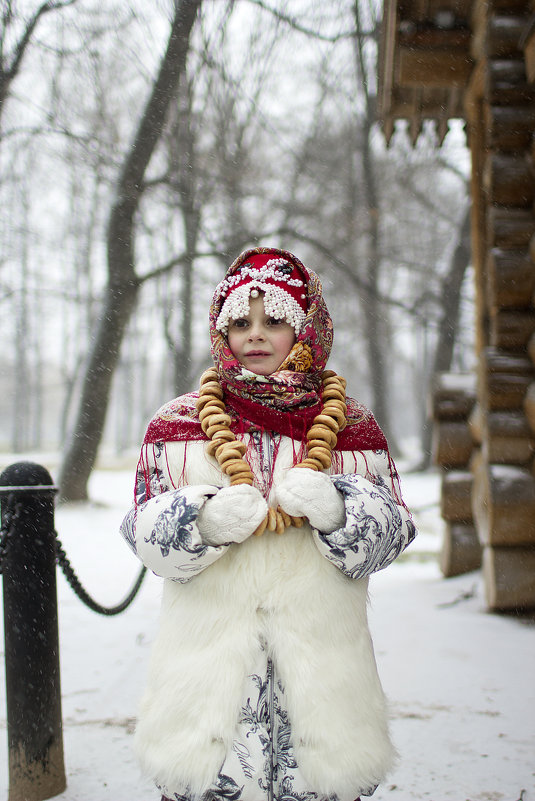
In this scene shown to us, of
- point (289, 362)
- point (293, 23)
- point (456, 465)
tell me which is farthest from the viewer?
point (293, 23)

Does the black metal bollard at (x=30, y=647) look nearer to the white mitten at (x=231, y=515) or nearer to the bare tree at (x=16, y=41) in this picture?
the white mitten at (x=231, y=515)

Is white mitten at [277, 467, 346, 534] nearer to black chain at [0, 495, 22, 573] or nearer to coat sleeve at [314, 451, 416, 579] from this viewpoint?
coat sleeve at [314, 451, 416, 579]

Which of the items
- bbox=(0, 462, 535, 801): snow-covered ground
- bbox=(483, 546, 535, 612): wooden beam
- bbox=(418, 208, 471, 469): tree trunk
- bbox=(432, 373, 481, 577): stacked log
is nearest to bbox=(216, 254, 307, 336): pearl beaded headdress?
bbox=(0, 462, 535, 801): snow-covered ground

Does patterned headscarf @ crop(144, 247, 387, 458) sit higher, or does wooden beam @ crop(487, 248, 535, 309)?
wooden beam @ crop(487, 248, 535, 309)

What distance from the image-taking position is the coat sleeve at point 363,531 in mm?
1663

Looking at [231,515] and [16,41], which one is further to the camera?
[16,41]

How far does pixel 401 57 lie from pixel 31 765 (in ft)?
15.5

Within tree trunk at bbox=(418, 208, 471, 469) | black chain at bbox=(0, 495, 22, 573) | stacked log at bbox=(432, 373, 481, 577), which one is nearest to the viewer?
black chain at bbox=(0, 495, 22, 573)

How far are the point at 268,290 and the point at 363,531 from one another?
2.23 ft

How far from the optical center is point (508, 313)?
4.68 m

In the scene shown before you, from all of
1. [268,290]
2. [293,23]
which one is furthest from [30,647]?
[293,23]

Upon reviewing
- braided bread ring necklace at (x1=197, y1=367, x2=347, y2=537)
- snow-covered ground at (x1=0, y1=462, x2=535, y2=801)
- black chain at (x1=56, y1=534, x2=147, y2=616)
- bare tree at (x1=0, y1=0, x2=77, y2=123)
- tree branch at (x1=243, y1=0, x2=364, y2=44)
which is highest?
tree branch at (x1=243, y1=0, x2=364, y2=44)

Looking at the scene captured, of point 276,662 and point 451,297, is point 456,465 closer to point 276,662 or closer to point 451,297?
point 276,662

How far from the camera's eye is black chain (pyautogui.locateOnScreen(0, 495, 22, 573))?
96.3 inches
